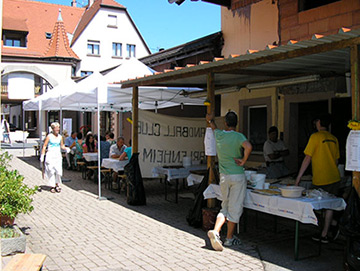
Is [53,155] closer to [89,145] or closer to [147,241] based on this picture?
[89,145]

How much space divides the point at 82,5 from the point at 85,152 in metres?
41.3

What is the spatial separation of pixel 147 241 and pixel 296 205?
2230mm

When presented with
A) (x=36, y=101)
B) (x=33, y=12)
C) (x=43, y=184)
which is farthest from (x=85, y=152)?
(x=33, y=12)

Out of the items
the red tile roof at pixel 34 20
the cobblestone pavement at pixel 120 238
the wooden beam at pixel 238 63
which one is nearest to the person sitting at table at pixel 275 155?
the cobblestone pavement at pixel 120 238

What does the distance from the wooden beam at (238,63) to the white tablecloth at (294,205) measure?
1.72 m

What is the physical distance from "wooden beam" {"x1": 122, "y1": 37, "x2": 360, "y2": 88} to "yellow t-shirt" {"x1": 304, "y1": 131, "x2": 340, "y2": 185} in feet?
4.14

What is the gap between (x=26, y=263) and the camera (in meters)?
4.07

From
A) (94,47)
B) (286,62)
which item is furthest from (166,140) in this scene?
(94,47)

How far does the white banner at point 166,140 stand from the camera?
9.38 m

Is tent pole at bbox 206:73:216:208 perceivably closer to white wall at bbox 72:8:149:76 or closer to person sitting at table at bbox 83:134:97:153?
person sitting at table at bbox 83:134:97:153

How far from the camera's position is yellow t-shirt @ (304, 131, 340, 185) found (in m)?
5.48

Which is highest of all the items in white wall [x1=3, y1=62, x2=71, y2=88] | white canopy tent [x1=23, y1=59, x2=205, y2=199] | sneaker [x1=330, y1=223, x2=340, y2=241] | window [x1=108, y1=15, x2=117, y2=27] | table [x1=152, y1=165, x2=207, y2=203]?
window [x1=108, y1=15, x2=117, y2=27]

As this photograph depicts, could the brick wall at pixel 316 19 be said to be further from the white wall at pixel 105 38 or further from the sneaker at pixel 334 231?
the white wall at pixel 105 38

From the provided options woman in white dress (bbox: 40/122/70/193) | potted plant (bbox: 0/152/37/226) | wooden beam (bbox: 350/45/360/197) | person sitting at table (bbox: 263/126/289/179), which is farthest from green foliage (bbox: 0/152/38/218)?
person sitting at table (bbox: 263/126/289/179)
